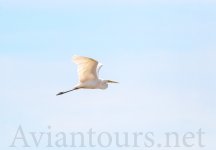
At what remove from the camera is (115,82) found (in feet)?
440

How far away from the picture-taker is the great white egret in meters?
130

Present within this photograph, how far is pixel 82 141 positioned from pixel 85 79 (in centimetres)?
410

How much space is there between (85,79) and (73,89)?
1.02m

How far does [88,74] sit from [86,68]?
571 mm

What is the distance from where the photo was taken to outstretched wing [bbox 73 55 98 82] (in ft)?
425

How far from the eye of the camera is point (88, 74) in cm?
13125

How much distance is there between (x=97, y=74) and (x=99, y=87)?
77cm

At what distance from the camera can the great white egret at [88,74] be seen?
12988cm

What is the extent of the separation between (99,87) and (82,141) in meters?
3.49

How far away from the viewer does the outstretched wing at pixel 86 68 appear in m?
130

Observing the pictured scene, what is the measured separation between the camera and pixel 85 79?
13150 centimetres

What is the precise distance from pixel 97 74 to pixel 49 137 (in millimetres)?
5006

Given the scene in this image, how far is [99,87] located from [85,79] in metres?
0.94

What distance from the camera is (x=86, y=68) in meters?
131
